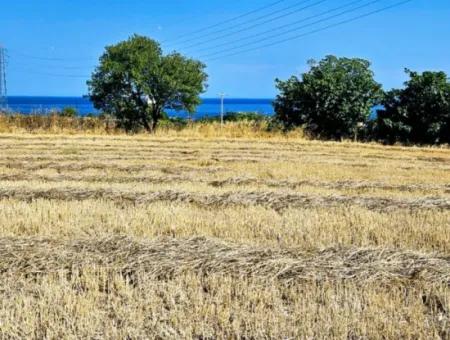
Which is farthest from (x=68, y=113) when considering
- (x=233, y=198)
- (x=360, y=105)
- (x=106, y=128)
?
(x=233, y=198)

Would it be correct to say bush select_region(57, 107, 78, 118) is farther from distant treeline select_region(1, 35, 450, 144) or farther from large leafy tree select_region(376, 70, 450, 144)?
large leafy tree select_region(376, 70, 450, 144)

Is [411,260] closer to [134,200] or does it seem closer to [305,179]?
[134,200]

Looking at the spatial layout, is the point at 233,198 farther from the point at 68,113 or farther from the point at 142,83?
the point at 68,113

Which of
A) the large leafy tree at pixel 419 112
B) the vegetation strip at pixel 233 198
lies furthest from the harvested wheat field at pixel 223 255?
the large leafy tree at pixel 419 112

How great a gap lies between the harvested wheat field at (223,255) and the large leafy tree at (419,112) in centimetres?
1433

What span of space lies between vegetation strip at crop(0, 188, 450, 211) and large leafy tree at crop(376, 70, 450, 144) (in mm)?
18766

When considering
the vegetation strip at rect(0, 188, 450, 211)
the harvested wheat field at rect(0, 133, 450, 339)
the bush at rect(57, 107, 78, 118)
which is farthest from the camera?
the bush at rect(57, 107, 78, 118)

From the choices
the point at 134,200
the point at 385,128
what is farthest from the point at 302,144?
the point at 134,200

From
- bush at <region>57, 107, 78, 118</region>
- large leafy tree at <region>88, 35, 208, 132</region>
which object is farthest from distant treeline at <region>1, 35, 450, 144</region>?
bush at <region>57, 107, 78, 118</region>

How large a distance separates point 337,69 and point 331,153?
36.2 ft

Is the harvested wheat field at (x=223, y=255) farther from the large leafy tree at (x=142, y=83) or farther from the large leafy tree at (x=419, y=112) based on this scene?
the large leafy tree at (x=142, y=83)

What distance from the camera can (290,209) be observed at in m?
9.91

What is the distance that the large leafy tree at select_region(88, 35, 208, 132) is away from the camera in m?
31.0

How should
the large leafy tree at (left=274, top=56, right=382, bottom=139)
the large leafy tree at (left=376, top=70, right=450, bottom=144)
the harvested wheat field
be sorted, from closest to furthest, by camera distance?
the harvested wheat field
the large leafy tree at (left=376, top=70, right=450, bottom=144)
the large leafy tree at (left=274, top=56, right=382, bottom=139)
